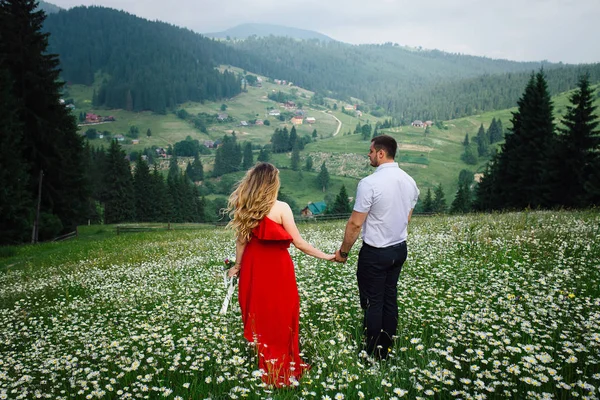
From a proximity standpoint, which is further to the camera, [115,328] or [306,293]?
[306,293]

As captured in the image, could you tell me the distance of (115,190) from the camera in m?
73.6

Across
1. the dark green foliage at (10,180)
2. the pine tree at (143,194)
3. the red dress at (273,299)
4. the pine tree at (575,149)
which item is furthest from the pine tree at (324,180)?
the red dress at (273,299)

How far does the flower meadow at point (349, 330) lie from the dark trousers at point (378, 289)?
0.89ft

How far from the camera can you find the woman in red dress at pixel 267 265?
16.3 ft

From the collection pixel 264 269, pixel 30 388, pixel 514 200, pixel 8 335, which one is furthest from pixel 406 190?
pixel 514 200

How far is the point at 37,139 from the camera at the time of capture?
3447 centimetres

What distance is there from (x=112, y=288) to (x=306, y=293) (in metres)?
6.00

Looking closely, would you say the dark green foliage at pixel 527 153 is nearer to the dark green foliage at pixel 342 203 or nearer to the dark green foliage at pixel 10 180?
the dark green foliage at pixel 10 180

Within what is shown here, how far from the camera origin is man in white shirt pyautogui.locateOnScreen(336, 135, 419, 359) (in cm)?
509

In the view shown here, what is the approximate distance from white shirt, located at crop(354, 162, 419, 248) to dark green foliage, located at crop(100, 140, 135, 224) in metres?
76.4

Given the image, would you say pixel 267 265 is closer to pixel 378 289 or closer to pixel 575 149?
pixel 378 289

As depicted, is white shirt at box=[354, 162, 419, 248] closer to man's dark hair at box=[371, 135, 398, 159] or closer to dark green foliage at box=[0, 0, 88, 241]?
man's dark hair at box=[371, 135, 398, 159]

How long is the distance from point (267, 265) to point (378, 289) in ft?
4.88

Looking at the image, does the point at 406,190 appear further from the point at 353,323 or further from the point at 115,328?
the point at 115,328
